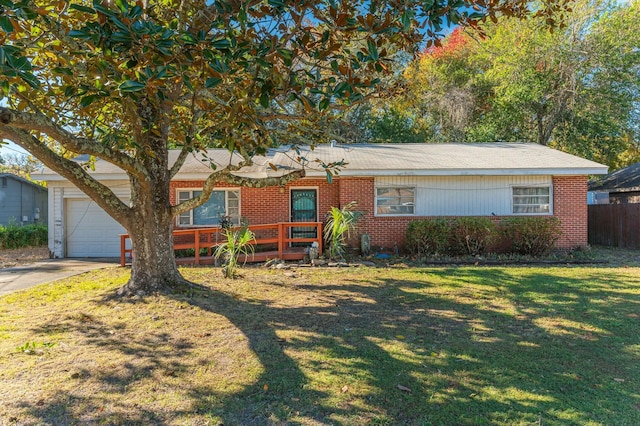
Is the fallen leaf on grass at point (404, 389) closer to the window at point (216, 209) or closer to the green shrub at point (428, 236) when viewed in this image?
the green shrub at point (428, 236)

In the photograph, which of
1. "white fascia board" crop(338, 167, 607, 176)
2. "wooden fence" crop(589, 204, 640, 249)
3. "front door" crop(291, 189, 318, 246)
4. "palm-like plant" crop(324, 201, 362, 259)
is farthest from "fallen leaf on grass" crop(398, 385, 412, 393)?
A: "wooden fence" crop(589, 204, 640, 249)

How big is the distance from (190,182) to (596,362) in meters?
11.2

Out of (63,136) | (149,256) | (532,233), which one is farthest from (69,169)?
(532,233)

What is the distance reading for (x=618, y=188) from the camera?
16.5m

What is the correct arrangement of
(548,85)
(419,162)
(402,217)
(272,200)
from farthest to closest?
(548,85) < (272,200) < (419,162) < (402,217)

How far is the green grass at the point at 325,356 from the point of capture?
9.87 ft

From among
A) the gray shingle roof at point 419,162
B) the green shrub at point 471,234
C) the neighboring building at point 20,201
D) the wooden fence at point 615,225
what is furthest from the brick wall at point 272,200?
the neighboring building at point 20,201

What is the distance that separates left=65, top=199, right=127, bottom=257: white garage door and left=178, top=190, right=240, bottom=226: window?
266 cm

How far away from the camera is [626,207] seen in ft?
43.3

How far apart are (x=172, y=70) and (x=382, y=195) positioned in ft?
30.4

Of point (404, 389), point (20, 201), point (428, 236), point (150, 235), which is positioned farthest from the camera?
point (20, 201)

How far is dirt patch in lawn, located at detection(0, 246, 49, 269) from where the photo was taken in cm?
1151

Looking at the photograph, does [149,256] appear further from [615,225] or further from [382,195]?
[615,225]

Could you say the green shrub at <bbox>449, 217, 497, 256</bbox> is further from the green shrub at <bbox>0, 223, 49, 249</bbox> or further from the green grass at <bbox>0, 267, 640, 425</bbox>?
the green shrub at <bbox>0, 223, 49, 249</bbox>
